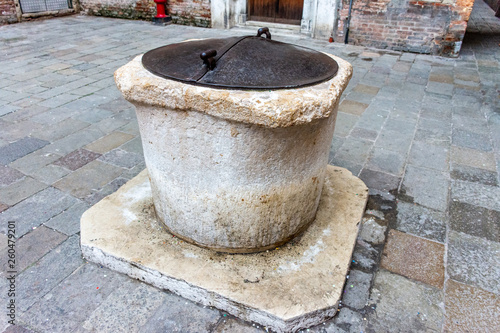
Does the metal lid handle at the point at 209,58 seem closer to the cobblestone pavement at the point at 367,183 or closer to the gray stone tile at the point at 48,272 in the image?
the cobblestone pavement at the point at 367,183

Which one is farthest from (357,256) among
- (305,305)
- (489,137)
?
(489,137)

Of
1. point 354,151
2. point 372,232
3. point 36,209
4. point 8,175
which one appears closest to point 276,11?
point 354,151

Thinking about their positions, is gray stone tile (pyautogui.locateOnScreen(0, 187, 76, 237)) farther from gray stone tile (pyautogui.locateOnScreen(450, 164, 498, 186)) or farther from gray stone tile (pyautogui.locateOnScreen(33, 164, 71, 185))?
gray stone tile (pyautogui.locateOnScreen(450, 164, 498, 186))

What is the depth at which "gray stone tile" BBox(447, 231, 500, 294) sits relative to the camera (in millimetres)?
2135

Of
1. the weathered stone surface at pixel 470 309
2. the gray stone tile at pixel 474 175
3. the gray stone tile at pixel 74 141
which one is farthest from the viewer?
the gray stone tile at pixel 74 141

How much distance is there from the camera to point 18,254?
7.37 feet

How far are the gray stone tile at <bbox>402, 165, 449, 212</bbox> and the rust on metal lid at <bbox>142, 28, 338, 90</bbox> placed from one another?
4.80 feet

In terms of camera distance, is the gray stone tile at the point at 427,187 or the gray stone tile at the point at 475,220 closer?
the gray stone tile at the point at 475,220

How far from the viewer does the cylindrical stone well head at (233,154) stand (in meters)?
1.67

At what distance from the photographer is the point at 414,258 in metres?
2.30

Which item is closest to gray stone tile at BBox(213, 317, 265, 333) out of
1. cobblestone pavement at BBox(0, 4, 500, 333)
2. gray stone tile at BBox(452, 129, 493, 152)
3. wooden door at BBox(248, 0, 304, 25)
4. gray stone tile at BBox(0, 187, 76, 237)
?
cobblestone pavement at BBox(0, 4, 500, 333)

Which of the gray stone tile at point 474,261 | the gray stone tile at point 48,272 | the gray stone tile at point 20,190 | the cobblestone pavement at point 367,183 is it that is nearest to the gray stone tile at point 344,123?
the cobblestone pavement at point 367,183

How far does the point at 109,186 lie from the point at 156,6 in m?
7.70

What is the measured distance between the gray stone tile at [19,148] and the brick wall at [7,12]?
23.0ft
